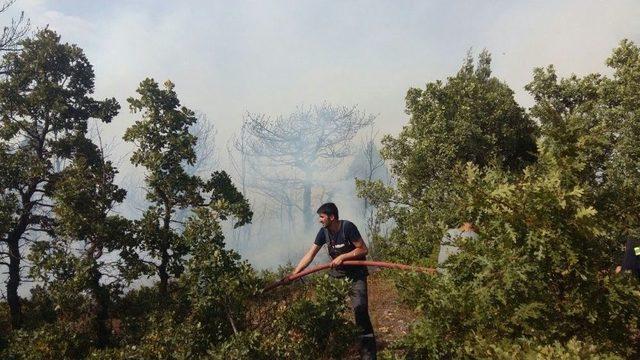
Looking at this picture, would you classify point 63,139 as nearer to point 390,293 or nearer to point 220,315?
point 220,315

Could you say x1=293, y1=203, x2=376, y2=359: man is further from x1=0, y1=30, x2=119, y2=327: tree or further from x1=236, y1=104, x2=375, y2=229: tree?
x1=236, y1=104, x2=375, y2=229: tree

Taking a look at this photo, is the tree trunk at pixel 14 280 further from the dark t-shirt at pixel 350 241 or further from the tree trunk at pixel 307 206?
the tree trunk at pixel 307 206

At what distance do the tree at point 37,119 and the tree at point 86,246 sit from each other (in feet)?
6.34

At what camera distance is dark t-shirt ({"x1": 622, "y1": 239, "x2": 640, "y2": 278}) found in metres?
6.12

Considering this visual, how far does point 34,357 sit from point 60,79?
6512 mm

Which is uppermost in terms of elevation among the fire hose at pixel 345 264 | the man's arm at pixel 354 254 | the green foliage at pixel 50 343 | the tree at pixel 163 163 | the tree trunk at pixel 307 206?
the tree trunk at pixel 307 206

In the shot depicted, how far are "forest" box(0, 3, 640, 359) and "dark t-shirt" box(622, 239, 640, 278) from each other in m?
0.91

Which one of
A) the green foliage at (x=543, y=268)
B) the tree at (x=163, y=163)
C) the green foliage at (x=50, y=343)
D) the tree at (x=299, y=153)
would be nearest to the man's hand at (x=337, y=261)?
the green foliage at (x=543, y=268)

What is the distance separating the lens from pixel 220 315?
5.67 meters

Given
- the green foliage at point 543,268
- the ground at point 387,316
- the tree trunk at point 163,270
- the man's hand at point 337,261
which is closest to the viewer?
the green foliage at point 543,268

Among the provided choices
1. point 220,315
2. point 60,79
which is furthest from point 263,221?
point 220,315

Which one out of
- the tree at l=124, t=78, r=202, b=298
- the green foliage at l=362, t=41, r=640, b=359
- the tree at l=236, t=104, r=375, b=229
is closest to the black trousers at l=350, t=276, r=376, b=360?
the green foliage at l=362, t=41, r=640, b=359

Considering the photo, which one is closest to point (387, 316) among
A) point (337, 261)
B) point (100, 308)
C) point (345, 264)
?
point (345, 264)

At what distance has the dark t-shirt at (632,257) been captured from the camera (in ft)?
20.1
